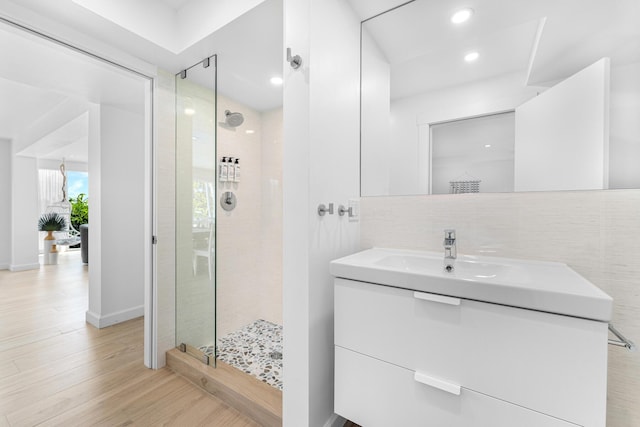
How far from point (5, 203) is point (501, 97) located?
7.54 meters

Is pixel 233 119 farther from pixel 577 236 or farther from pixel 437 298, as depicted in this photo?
pixel 577 236

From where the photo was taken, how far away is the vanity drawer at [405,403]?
0.84 metres

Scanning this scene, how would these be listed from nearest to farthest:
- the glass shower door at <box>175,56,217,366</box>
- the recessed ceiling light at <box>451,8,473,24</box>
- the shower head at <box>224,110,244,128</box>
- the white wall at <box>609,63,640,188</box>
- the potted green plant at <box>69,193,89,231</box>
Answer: the white wall at <box>609,63,640,188</box>
the recessed ceiling light at <box>451,8,473,24</box>
the glass shower door at <box>175,56,217,366</box>
the shower head at <box>224,110,244,128</box>
the potted green plant at <box>69,193,89,231</box>

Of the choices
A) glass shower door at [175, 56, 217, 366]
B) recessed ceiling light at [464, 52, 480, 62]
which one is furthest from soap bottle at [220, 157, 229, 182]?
recessed ceiling light at [464, 52, 480, 62]

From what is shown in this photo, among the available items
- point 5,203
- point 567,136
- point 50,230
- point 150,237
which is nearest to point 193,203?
point 150,237

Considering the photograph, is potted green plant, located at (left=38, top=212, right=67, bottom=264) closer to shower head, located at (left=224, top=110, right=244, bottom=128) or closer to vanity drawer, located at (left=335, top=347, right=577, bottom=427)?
shower head, located at (left=224, top=110, right=244, bottom=128)

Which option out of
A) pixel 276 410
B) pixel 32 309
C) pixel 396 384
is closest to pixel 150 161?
pixel 276 410

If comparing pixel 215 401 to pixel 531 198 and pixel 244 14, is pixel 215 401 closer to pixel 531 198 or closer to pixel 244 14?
pixel 531 198

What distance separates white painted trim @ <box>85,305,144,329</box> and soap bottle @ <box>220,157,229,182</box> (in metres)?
1.83

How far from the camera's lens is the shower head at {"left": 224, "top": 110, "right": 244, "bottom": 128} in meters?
2.39

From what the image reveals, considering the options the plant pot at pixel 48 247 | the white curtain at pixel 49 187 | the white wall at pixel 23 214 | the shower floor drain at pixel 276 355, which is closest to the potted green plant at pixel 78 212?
the white curtain at pixel 49 187

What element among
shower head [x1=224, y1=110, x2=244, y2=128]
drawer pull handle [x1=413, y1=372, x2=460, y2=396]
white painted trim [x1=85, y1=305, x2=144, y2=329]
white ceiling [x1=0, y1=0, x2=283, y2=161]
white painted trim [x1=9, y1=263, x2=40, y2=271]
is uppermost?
white ceiling [x1=0, y1=0, x2=283, y2=161]

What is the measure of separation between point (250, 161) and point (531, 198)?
2251 mm

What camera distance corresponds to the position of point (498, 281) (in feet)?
2.84
